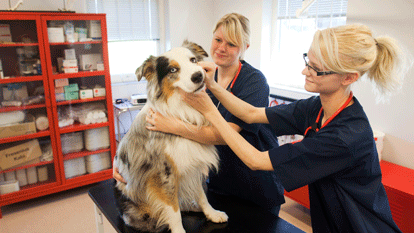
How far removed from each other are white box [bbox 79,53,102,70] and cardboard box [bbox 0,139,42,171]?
3.33 ft

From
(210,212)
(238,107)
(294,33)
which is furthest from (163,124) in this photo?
(294,33)

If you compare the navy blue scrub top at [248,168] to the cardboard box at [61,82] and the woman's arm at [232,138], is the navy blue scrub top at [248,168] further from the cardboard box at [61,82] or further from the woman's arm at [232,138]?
the cardboard box at [61,82]

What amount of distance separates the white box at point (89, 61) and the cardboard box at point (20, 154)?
1.02 m

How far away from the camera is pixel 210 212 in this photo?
150cm

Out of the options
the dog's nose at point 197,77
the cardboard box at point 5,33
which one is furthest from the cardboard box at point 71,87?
the dog's nose at point 197,77

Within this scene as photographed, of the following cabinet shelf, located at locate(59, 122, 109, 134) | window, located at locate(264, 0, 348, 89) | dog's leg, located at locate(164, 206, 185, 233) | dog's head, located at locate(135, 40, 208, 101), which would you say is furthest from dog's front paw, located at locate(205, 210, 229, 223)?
window, located at locate(264, 0, 348, 89)

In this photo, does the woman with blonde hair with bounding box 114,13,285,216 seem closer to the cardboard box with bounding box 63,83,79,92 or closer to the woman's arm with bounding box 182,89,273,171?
the woman's arm with bounding box 182,89,273,171

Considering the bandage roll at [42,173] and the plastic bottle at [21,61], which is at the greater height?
the plastic bottle at [21,61]

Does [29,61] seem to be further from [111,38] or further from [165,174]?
[165,174]

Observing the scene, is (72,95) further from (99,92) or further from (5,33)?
(5,33)

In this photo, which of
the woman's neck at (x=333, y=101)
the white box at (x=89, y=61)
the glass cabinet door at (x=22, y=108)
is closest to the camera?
the woman's neck at (x=333, y=101)

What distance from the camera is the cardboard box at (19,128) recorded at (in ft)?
10.5

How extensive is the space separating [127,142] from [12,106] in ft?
8.04

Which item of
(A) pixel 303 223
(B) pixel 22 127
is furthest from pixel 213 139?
(B) pixel 22 127
